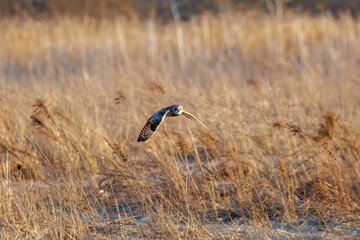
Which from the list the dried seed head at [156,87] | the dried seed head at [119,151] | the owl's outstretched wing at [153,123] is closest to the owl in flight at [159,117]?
the owl's outstretched wing at [153,123]

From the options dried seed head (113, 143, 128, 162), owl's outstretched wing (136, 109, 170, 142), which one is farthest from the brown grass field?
owl's outstretched wing (136, 109, 170, 142)

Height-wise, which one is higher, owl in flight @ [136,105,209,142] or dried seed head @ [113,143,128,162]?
owl in flight @ [136,105,209,142]

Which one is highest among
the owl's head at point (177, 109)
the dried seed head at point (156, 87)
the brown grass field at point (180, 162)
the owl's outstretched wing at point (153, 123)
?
the dried seed head at point (156, 87)

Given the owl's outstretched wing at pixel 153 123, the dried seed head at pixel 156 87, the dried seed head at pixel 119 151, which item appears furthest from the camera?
the dried seed head at pixel 156 87

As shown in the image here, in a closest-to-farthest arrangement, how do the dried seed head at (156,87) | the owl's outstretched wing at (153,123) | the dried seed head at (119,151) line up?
the owl's outstretched wing at (153,123), the dried seed head at (119,151), the dried seed head at (156,87)

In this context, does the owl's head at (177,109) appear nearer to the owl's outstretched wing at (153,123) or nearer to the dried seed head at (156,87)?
the owl's outstretched wing at (153,123)

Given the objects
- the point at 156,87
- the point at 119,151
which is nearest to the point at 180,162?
the point at 156,87

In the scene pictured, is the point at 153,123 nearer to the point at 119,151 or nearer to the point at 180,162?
the point at 119,151

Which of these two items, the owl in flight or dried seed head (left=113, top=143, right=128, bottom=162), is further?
dried seed head (left=113, top=143, right=128, bottom=162)

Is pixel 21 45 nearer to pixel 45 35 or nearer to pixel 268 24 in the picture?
pixel 45 35

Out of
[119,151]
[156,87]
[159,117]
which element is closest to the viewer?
[159,117]

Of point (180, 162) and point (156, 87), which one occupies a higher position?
point (156, 87)

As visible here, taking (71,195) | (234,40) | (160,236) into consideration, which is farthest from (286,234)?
(234,40)

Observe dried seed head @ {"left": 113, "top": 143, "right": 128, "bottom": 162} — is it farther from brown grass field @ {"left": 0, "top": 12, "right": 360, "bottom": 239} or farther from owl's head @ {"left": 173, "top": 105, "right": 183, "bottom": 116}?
owl's head @ {"left": 173, "top": 105, "right": 183, "bottom": 116}
